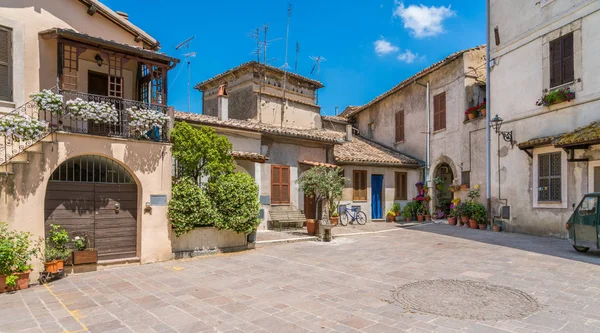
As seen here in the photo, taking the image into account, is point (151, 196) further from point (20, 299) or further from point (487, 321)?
point (487, 321)

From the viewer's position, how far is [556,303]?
630cm

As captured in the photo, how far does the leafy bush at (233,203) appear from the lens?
11141 mm

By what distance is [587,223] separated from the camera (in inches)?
408

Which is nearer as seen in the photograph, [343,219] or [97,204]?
[97,204]

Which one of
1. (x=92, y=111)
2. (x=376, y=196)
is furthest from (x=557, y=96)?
(x=92, y=111)

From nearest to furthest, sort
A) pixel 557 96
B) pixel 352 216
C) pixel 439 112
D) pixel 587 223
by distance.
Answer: pixel 587 223 < pixel 557 96 < pixel 352 216 < pixel 439 112

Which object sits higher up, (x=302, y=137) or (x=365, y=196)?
(x=302, y=137)

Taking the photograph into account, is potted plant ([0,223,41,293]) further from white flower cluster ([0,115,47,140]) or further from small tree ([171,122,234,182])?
small tree ([171,122,234,182])

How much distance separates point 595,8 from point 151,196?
587 inches

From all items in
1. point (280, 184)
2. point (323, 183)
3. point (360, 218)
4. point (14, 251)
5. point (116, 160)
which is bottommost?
point (360, 218)

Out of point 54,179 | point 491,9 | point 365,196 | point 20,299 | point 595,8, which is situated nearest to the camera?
point 20,299

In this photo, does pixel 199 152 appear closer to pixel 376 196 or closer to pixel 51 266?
pixel 51 266

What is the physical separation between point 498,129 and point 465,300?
11.8 m

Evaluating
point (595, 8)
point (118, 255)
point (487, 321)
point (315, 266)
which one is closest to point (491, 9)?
point (595, 8)
